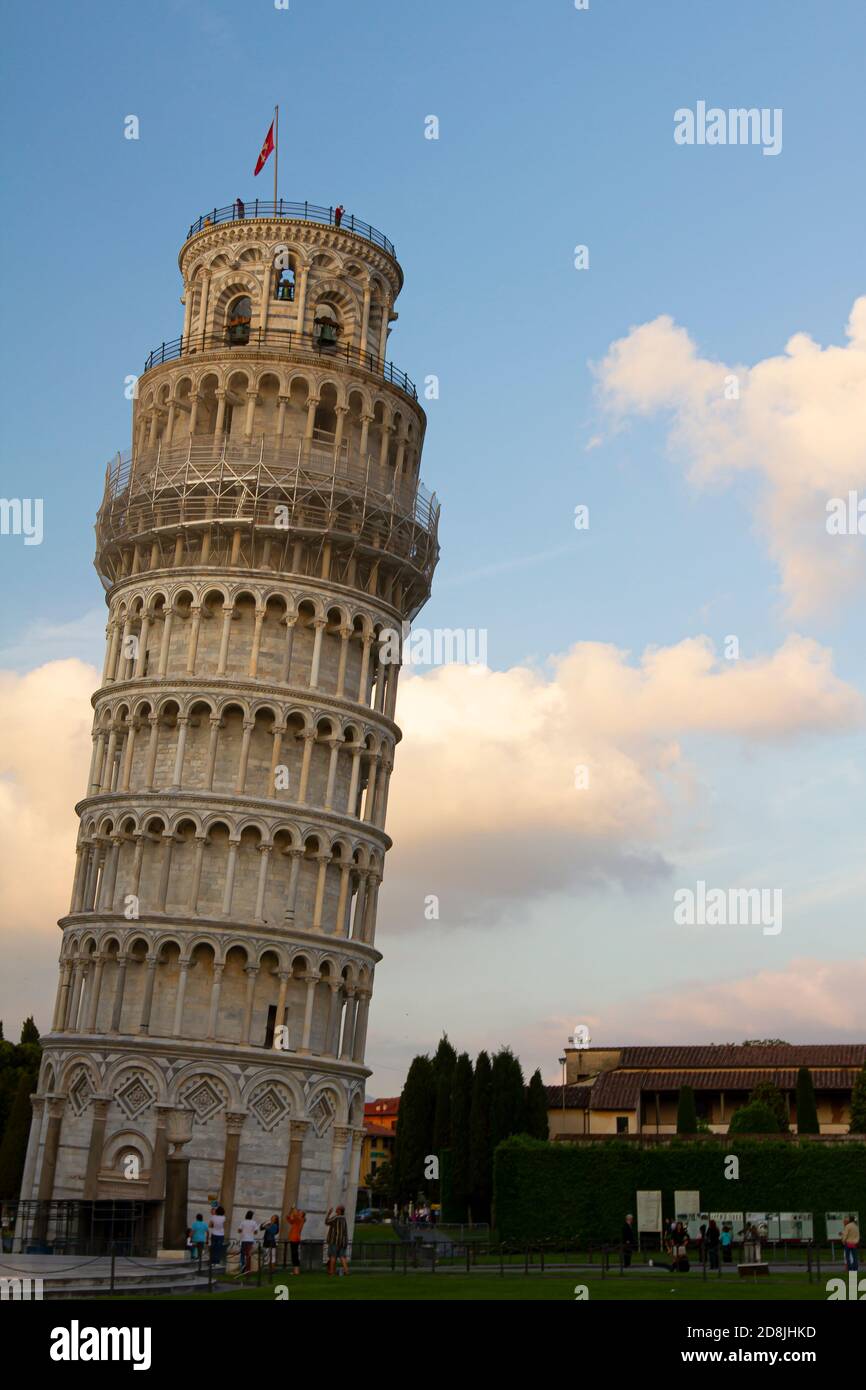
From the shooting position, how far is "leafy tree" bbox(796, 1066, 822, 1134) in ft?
258

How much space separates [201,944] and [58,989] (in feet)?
22.7

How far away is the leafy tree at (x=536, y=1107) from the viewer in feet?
280

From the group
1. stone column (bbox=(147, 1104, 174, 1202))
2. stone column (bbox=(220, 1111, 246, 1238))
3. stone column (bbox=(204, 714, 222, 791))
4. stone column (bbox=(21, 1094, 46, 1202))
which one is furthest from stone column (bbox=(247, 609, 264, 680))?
stone column (bbox=(21, 1094, 46, 1202))

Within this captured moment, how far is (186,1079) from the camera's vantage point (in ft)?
172

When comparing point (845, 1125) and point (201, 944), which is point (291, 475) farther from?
point (845, 1125)

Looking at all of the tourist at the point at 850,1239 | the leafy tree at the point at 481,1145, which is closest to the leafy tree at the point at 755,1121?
the leafy tree at the point at 481,1145

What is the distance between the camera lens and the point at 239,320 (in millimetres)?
63688

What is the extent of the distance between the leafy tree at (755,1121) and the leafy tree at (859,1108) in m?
5.11

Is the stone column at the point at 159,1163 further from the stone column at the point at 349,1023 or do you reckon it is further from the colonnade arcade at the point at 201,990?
the stone column at the point at 349,1023

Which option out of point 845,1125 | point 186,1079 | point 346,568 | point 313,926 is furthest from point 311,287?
point 845,1125

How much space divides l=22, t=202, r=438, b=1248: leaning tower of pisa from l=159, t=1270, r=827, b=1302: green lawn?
46.5ft

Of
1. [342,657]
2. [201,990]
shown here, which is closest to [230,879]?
[201,990]
